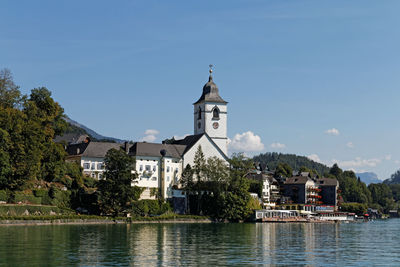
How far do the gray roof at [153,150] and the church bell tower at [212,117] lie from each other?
1106 cm

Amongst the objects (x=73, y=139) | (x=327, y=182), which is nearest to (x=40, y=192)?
(x=73, y=139)

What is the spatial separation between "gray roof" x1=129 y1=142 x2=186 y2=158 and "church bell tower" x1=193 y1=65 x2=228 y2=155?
1106cm

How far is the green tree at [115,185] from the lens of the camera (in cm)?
9650

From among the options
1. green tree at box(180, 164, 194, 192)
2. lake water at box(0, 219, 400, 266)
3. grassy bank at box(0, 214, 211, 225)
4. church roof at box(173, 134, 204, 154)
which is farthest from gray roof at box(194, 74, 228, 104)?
lake water at box(0, 219, 400, 266)

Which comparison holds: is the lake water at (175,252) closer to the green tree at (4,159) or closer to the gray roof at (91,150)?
the green tree at (4,159)

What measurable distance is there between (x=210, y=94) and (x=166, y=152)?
2175 cm

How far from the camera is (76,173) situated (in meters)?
104

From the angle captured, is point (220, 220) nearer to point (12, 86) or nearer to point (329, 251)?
point (12, 86)

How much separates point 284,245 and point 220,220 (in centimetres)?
5526

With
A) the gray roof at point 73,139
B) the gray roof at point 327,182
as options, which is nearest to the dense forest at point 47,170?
the gray roof at point 73,139

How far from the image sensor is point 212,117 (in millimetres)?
131875

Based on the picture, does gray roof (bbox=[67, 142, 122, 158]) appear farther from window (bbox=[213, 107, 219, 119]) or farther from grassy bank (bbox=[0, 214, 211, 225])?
window (bbox=[213, 107, 219, 119])

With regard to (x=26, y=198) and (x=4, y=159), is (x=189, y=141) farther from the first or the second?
(x=4, y=159)

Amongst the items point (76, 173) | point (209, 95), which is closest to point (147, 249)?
point (76, 173)
